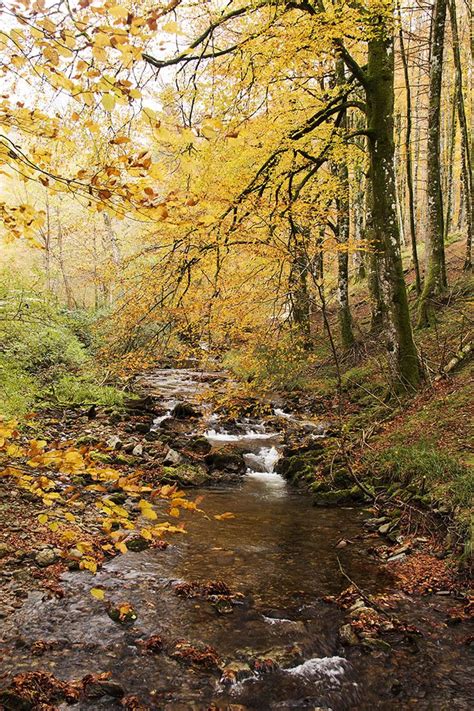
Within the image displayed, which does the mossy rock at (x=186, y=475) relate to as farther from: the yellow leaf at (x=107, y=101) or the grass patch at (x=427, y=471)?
the yellow leaf at (x=107, y=101)

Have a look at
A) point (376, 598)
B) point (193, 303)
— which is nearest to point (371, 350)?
point (193, 303)

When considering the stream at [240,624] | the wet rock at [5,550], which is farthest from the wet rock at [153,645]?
the wet rock at [5,550]

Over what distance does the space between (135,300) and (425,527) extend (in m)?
4.98

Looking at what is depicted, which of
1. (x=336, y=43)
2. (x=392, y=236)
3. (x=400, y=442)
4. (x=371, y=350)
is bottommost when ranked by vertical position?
(x=400, y=442)

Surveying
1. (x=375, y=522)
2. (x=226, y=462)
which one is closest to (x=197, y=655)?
(x=375, y=522)

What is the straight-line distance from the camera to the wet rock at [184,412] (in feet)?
42.5

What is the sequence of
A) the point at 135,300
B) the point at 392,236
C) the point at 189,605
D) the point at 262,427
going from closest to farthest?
1. the point at 189,605
2. the point at 135,300
3. the point at 392,236
4. the point at 262,427

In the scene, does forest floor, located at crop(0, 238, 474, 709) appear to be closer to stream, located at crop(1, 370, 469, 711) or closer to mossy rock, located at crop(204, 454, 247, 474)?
mossy rock, located at crop(204, 454, 247, 474)

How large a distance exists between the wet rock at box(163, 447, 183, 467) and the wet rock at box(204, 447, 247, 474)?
24.3 inches

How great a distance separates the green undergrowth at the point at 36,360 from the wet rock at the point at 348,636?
566 centimetres

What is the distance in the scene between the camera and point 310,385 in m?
14.2

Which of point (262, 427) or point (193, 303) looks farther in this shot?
point (262, 427)

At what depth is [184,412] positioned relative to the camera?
13.0 m

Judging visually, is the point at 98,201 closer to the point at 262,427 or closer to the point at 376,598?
the point at 376,598
